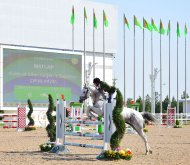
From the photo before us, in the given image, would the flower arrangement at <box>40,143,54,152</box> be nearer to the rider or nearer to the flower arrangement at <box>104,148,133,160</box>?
the rider

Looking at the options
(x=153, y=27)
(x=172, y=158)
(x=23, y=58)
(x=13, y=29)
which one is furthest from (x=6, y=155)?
(x=13, y=29)

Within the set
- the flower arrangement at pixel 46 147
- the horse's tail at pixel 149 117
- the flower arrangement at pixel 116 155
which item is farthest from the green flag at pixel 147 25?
the flower arrangement at pixel 116 155

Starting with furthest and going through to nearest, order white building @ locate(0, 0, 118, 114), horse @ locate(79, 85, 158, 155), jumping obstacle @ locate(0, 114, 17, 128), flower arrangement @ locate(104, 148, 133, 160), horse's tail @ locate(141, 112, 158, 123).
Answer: white building @ locate(0, 0, 118, 114) < jumping obstacle @ locate(0, 114, 17, 128) < horse's tail @ locate(141, 112, 158, 123) < horse @ locate(79, 85, 158, 155) < flower arrangement @ locate(104, 148, 133, 160)

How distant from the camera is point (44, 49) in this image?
40844 mm

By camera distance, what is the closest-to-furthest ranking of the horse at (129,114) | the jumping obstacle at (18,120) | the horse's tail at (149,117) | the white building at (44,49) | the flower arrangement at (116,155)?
the flower arrangement at (116,155)
the horse at (129,114)
the horse's tail at (149,117)
the jumping obstacle at (18,120)
the white building at (44,49)

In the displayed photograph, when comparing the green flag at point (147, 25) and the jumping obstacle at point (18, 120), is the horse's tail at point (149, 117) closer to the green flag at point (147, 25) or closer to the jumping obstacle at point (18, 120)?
the jumping obstacle at point (18, 120)

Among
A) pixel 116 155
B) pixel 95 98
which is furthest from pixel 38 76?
pixel 116 155

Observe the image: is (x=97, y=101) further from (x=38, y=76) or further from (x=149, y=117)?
(x=38, y=76)

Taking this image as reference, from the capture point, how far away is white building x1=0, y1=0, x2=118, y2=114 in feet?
126

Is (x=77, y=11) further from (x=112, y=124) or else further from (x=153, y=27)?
(x=112, y=124)

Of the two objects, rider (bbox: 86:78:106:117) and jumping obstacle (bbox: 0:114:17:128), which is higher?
rider (bbox: 86:78:106:117)

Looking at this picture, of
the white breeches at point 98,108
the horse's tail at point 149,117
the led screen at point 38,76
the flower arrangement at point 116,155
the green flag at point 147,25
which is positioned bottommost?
the flower arrangement at point 116,155

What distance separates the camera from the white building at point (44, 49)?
38.3m

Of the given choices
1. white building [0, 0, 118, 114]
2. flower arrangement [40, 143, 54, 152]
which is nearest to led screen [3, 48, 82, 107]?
white building [0, 0, 118, 114]
